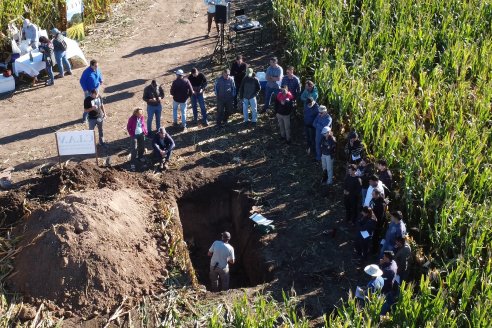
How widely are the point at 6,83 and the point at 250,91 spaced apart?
650 centimetres

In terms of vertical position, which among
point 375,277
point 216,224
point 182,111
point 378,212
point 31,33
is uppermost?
point 31,33

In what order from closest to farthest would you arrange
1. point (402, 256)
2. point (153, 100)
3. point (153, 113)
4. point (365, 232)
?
point (402, 256)
point (365, 232)
point (153, 100)
point (153, 113)

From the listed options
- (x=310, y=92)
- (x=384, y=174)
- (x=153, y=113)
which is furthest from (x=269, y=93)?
(x=384, y=174)

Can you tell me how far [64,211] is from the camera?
12.5 metres

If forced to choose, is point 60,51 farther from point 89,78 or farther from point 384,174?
point 384,174

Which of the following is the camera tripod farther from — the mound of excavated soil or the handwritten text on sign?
the mound of excavated soil

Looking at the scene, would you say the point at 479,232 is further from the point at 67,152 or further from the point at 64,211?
the point at 67,152

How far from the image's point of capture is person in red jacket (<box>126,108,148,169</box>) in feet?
48.3

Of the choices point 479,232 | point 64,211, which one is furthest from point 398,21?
point 64,211

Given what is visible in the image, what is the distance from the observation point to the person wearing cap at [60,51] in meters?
18.1

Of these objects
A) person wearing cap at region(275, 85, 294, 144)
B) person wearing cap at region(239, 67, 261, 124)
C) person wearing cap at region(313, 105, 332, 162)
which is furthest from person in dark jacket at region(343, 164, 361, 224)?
person wearing cap at region(239, 67, 261, 124)

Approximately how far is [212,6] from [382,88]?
20.7 ft

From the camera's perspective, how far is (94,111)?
15297 mm

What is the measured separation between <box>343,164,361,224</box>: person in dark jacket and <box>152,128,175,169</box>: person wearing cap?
3.89 meters
